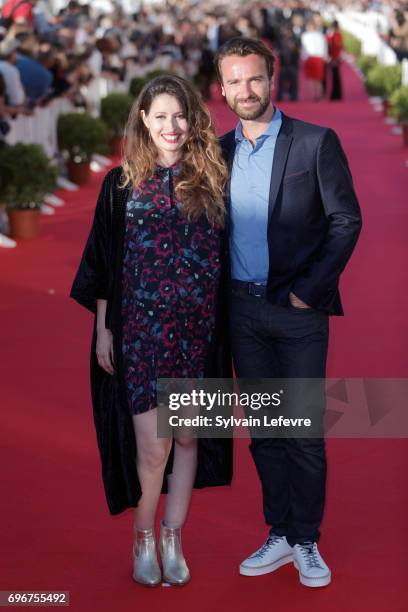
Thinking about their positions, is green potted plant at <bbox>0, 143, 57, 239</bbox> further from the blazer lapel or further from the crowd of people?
the blazer lapel

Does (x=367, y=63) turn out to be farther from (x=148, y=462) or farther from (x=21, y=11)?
(x=148, y=462)

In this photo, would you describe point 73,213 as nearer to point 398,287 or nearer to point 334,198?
point 398,287

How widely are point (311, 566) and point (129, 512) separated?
1.06 meters

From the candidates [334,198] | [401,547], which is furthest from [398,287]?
[334,198]

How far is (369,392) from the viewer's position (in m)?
7.08

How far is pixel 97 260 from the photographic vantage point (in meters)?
4.38

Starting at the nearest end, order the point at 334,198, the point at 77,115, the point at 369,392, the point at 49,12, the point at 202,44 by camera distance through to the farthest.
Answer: the point at 334,198, the point at 369,392, the point at 77,115, the point at 49,12, the point at 202,44

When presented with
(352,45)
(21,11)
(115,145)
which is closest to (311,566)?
(21,11)

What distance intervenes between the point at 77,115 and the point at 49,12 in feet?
24.7

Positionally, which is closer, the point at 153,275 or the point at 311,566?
the point at 153,275

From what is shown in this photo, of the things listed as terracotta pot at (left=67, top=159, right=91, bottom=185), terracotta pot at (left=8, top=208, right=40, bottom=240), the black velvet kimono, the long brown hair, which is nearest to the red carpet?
the black velvet kimono

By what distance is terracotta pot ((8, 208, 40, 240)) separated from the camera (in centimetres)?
1220

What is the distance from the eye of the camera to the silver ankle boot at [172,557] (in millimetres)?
4535

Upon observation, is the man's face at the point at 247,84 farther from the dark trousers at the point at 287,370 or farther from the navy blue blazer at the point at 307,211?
the dark trousers at the point at 287,370
